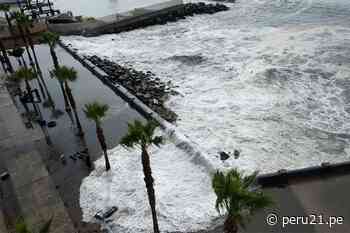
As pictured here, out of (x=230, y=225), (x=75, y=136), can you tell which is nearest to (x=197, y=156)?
(x=75, y=136)

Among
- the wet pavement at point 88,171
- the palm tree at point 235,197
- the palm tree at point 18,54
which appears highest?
the palm tree at point 18,54

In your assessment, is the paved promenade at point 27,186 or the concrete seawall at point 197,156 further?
the concrete seawall at point 197,156

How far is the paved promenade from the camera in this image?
18.3 meters

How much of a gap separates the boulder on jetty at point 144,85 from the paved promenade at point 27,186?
1097cm

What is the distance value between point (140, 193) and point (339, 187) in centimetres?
1268

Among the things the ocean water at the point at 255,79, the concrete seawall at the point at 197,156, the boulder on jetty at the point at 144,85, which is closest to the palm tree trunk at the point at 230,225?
the ocean water at the point at 255,79

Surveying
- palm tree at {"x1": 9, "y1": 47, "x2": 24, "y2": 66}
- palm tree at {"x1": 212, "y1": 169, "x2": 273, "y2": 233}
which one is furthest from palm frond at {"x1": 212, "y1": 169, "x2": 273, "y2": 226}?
palm tree at {"x1": 9, "y1": 47, "x2": 24, "y2": 66}

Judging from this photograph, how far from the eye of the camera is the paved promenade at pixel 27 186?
60.1ft

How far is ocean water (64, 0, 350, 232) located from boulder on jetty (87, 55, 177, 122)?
47.5 inches

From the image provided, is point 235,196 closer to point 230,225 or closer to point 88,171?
point 230,225

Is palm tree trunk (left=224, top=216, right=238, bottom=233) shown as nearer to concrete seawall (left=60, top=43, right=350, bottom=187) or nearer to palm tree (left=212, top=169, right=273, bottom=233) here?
palm tree (left=212, top=169, right=273, bottom=233)

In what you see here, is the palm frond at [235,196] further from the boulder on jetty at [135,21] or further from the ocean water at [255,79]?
the boulder on jetty at [135,21]

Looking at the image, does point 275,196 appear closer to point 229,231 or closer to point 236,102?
point 229,231

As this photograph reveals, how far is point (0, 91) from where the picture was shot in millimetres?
35469
